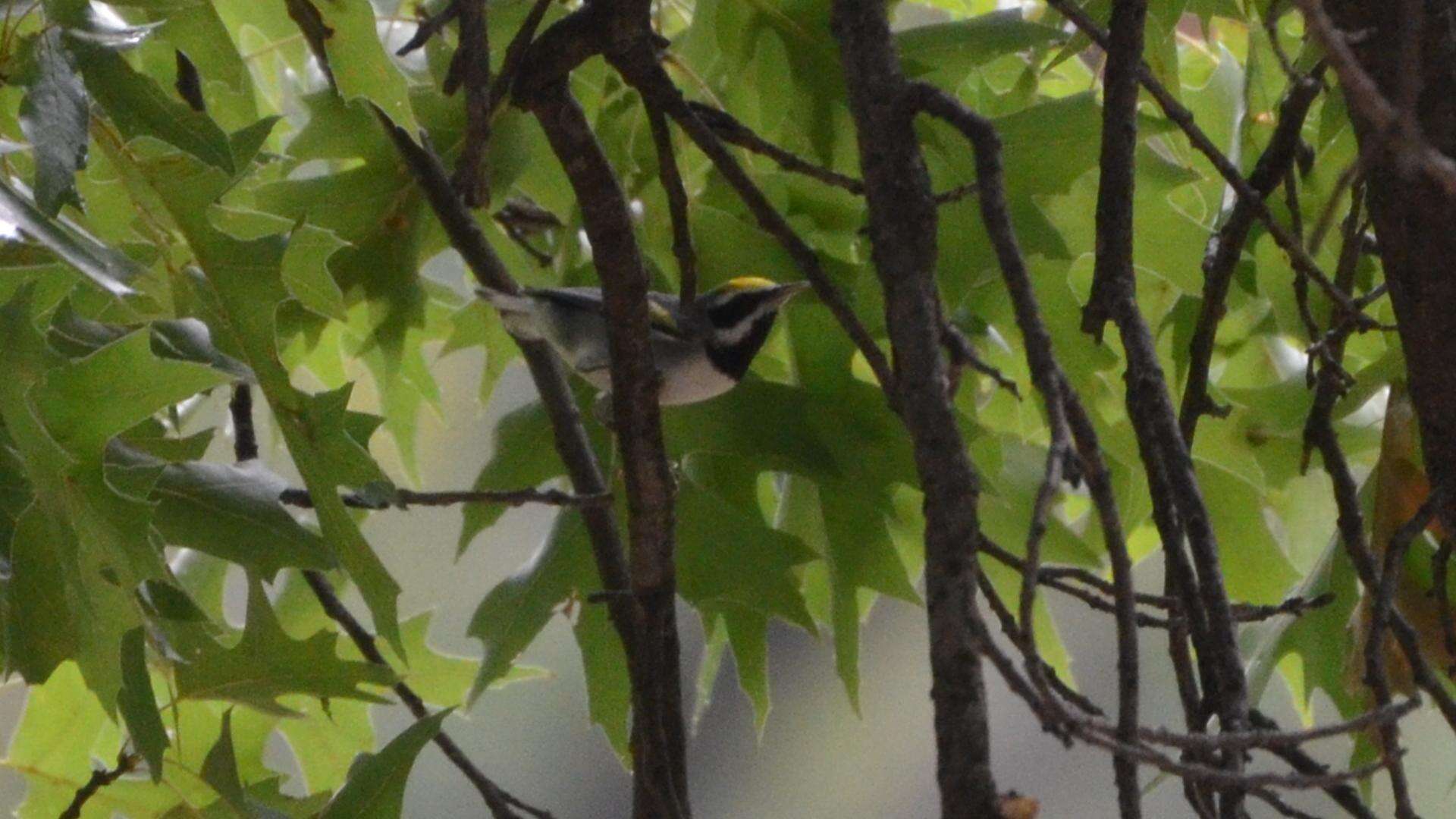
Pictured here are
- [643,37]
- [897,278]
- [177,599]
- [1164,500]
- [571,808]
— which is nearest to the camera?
[897,278]

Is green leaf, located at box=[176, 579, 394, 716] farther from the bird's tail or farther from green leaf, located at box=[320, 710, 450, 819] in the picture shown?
the bird's tail

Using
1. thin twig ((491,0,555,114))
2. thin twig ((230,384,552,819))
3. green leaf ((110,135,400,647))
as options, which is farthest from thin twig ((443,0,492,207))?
thin twig ((230,384,552,819))

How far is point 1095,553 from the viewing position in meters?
1.46

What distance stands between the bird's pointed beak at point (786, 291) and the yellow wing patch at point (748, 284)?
0.01 meters

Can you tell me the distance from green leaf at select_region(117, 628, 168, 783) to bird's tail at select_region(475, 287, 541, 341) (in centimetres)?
50

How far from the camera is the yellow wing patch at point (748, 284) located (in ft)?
4.63

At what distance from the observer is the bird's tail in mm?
1362

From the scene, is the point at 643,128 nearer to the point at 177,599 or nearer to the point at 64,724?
the point at 177,599

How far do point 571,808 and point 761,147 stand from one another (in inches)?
74.6

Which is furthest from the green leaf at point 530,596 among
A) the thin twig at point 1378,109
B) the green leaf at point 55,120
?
the thin twig at point 1378,109

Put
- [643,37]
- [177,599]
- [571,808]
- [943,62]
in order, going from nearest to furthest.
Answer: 1. [643,37]
2. [177,599]
3. [943,62]
4. [571,808]

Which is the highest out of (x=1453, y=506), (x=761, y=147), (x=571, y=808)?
(x=761, y=147)

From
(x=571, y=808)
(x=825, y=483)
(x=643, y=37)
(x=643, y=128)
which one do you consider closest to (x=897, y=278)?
(x=643, y=37)

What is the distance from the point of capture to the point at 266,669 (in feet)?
3.65
